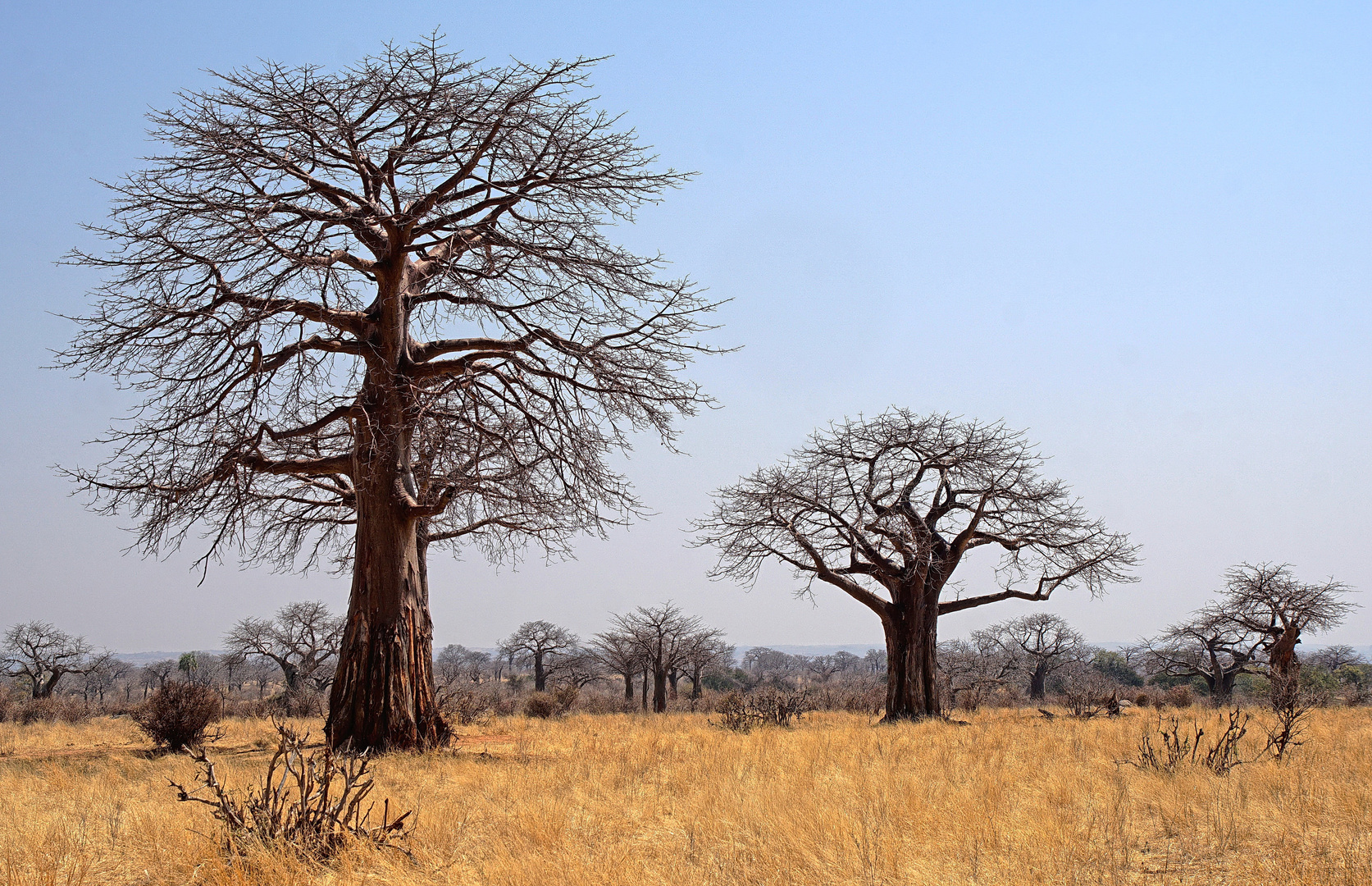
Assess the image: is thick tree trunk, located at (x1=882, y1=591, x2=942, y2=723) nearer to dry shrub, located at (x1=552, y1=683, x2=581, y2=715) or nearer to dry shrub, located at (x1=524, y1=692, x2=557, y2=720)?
dry shrub, located at (x1=524, y1=692, x2=557, y2=720)

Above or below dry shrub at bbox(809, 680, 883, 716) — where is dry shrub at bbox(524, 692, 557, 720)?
above

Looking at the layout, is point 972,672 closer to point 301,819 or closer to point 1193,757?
point 1193,757

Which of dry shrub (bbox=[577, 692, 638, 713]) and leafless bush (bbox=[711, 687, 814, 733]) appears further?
dry shrub (bbox=[577, 692, 638, 713])

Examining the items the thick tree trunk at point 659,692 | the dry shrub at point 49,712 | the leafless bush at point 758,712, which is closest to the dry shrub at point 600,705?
the thick tree trunk at point 659,692

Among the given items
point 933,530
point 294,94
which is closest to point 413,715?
point 294,94

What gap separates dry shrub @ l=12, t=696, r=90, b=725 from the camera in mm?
21547

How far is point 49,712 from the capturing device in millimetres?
21797

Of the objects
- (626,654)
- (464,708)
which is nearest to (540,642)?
(626,654)

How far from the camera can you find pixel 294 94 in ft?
29.1

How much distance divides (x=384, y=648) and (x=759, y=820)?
5.46 metres

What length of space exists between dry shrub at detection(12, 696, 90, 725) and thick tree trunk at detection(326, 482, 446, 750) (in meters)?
16.3

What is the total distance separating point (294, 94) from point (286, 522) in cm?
728

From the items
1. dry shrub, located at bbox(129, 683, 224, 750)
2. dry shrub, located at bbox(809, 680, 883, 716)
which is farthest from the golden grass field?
dry shrub, located at bbox(809, 680, 883, 716)

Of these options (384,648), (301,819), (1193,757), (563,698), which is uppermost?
(384,648)
